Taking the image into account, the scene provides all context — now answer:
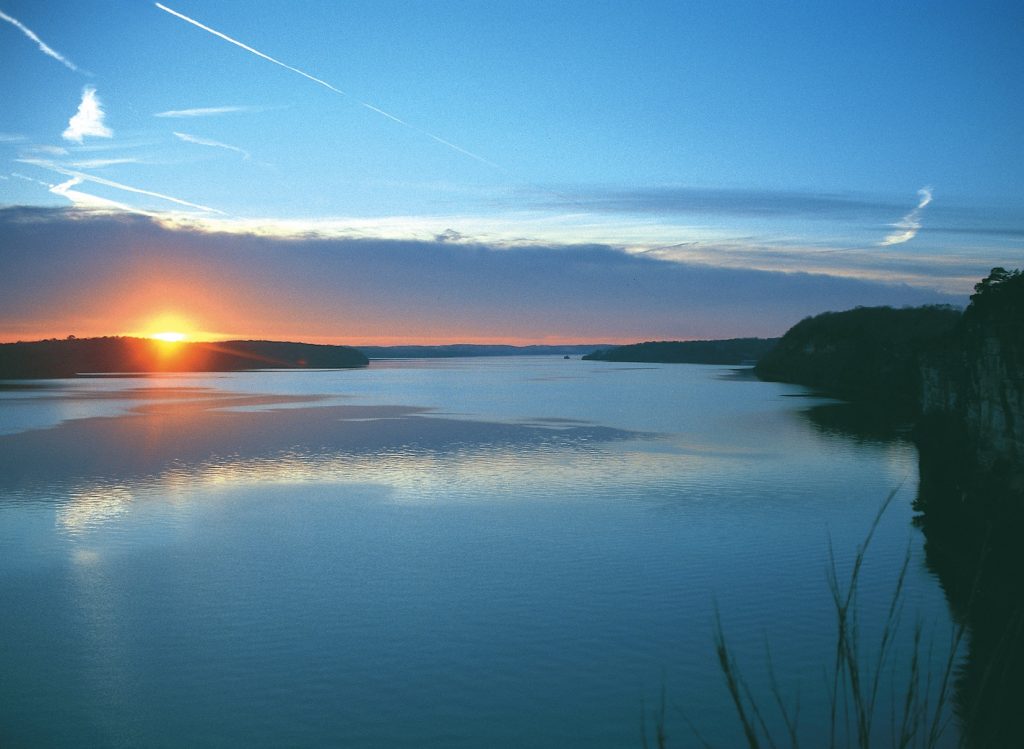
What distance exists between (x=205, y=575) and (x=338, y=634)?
4.13 meters

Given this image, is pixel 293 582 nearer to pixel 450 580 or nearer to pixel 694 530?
pixel 450 580

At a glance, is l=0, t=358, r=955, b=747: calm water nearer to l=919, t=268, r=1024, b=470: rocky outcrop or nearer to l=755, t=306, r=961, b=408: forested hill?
l=919, t=268, r=1024, b=470: rocky outcrop

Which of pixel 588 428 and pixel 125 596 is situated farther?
pixel 588 428

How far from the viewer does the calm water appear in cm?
916

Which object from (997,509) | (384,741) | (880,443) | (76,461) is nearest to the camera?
(384,741)

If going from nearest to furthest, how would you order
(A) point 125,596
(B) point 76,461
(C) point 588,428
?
(A) point 125,596 → (B) point 76,461 → (C) point 588,428

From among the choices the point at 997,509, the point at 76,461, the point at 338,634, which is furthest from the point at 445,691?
the point at 76,461

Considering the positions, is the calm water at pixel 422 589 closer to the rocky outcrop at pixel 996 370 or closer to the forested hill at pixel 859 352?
the rocky outcrop at pixel 996 370

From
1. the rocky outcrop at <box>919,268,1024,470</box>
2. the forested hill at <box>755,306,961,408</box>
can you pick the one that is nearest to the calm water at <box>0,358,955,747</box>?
the rocky outcrop at <box>919,268,1024,470</box>

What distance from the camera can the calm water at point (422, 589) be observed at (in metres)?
9.16

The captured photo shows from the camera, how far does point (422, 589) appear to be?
43.9 ft

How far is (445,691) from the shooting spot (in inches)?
379

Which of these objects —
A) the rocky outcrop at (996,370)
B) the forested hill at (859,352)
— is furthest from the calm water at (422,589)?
the forested hill at (859,352)

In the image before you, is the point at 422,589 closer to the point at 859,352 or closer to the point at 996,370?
the point at 996,370
